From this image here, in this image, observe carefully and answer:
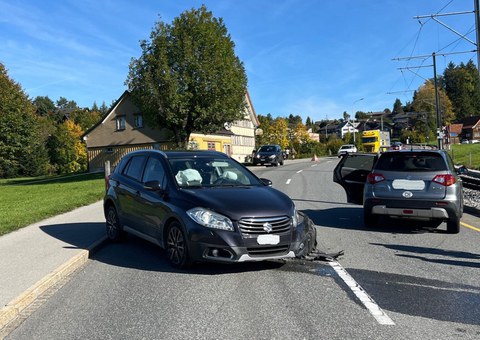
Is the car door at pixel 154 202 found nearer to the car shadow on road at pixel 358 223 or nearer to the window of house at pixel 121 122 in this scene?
the car shadow on road at pixel 358 223

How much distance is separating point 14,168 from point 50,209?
48998mm

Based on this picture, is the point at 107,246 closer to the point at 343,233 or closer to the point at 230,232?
the point at 230,232

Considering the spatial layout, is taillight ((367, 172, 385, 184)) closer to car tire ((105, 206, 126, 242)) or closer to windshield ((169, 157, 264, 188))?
windshield ((169, 157, 264, 188))

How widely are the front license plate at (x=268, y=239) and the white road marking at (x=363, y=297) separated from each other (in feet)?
3.18

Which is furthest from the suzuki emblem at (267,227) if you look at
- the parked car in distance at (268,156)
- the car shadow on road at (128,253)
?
the parked car in distance at (268,156)

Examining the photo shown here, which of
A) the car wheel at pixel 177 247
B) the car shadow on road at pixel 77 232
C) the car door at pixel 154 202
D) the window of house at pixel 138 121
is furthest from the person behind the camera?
the window of house at pixel 138 121

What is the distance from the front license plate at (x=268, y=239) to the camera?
5684 millimetres

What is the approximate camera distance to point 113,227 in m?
8.54

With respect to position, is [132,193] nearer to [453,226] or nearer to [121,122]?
[453,226]

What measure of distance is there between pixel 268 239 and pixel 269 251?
0.17m

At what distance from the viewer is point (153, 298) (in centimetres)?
518

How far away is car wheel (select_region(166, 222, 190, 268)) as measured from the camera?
6125 mm

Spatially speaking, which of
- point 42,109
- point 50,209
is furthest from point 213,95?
point 42,109

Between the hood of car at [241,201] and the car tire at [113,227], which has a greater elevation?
the hood of car at [241,201]
